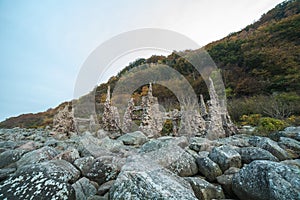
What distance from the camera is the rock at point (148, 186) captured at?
4.63 feet

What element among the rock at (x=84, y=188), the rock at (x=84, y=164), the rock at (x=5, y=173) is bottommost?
the rock at (x=84, y=188)

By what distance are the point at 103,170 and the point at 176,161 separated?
1.05 m

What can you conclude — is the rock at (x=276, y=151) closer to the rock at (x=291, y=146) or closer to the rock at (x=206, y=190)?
the rock at (x=291, y=146)

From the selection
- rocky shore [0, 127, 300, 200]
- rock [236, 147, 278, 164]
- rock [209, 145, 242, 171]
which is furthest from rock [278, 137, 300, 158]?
rock [209, 145, 242, 171]

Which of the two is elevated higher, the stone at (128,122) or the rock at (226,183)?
the stone at (128,122)

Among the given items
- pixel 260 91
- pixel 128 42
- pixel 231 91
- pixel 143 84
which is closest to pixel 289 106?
pixel 260 91

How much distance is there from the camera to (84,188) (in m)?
2.01

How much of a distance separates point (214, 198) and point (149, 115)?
5759mm

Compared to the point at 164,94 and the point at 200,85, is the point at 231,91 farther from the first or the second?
the point at 164,94

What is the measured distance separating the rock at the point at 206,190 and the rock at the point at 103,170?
1062mm

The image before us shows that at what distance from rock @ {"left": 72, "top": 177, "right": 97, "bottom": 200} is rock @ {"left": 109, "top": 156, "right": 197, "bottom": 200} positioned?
1.89ft

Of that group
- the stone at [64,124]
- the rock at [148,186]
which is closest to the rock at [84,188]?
the rock at [148,186]

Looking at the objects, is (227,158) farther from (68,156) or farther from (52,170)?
(68,156)

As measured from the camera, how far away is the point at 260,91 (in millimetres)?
17703
